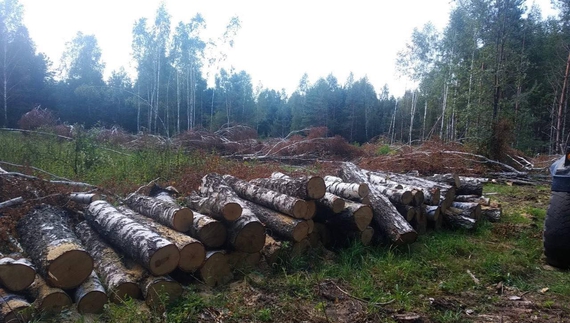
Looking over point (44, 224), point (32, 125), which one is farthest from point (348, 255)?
point (32, 125)

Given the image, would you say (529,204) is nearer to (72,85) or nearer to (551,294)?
(551,294)

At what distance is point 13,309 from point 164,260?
1.19 meters

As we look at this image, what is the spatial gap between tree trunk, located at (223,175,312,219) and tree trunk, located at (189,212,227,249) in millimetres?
949

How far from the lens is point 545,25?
28953 millimetres

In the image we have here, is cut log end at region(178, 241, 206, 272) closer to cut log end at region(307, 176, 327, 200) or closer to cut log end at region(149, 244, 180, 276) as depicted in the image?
cut log end at region(149, 244, 180, 276)

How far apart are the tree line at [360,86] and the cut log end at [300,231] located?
33.2 ft

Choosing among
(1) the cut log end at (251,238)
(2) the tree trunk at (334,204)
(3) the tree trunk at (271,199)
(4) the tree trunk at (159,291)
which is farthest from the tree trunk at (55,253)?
(2) the tree trunk at (334,204)

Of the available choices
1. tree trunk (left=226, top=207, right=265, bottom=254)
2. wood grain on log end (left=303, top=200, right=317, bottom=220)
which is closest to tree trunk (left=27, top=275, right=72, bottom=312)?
tree trunk (left=226, top=207, right=265, bottom=254)

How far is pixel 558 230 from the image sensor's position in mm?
3920

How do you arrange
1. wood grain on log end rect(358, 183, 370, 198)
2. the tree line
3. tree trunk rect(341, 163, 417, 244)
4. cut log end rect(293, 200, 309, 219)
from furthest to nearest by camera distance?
the tree line → wood grain on log end rect(358, 183, 370, 198) → tree trunk rect(341, 163, 417, 244) → cut log end rect(293, 200, 309, 219)

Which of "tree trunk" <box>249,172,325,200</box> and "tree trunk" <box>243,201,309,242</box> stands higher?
"tree trunk" <box>249,172,325,200</box>

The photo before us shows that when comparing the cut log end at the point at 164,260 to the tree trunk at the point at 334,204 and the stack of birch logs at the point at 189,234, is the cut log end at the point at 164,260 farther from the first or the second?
the tree trunk at the point at 334,204

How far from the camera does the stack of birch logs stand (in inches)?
123

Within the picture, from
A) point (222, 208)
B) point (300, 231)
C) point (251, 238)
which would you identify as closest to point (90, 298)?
point (222, 208)
